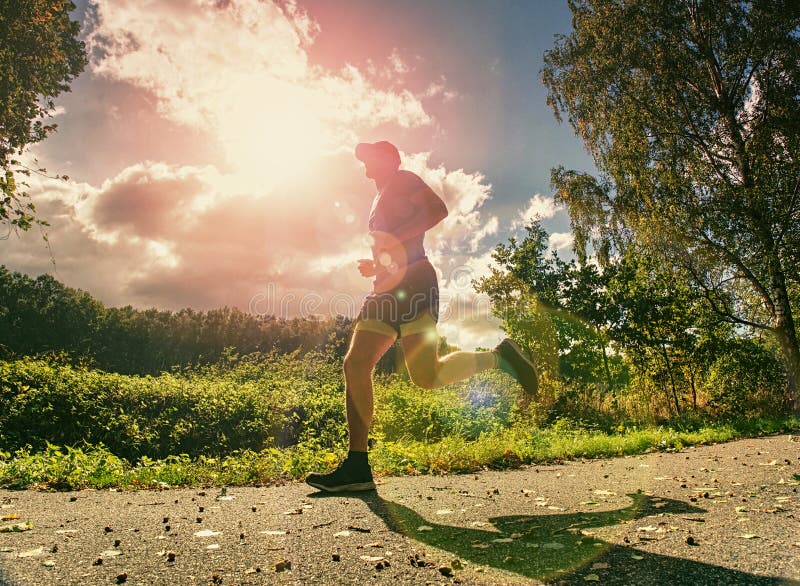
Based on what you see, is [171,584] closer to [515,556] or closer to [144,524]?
[144,524]

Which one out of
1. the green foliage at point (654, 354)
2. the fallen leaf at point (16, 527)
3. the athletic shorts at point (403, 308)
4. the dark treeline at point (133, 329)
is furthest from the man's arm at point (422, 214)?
the dark treeline at point (133, 329)

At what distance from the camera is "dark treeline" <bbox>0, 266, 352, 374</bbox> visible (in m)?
42.0

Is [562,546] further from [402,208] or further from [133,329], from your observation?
[133,329]

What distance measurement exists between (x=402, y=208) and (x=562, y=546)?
8.35 feet

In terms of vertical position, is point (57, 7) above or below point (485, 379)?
above

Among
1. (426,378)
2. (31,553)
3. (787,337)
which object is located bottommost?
(31,553)

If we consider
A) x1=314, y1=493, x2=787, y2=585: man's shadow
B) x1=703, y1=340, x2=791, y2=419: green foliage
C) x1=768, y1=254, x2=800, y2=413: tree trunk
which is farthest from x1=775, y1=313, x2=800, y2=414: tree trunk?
x1=314, y1=493, x2=787, y2=585: man's shadow

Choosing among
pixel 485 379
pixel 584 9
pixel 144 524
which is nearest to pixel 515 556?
pixel 144 524

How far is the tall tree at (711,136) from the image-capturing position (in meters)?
11.8

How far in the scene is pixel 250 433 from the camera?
10727mm

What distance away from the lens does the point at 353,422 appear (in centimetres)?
384

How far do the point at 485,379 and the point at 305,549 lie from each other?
11.1 meters

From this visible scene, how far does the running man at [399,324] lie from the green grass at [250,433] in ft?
4.67

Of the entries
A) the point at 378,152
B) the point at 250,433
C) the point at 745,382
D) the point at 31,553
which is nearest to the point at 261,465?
the point at 31,553
